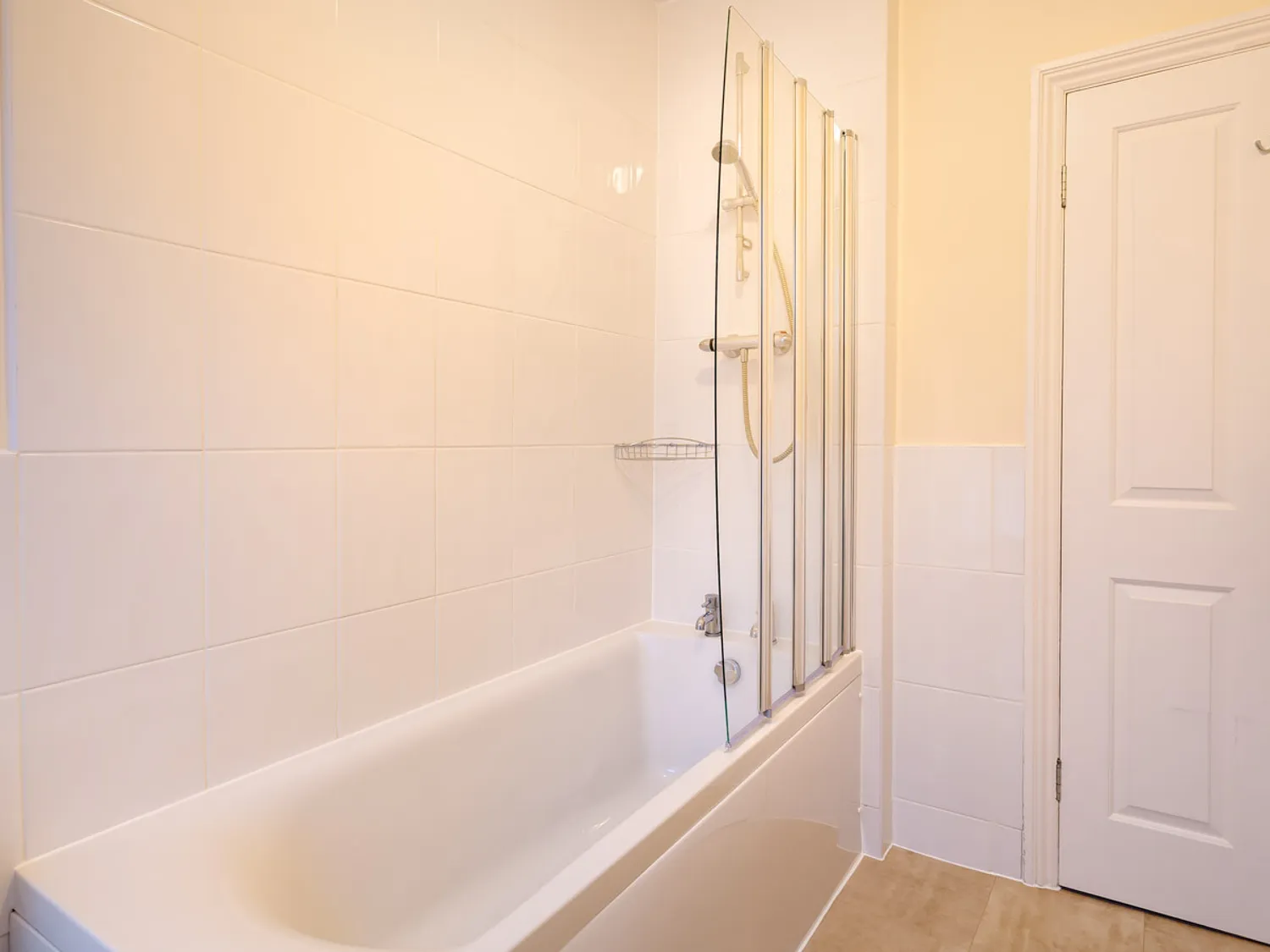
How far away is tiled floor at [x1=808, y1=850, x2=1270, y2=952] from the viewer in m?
1.71

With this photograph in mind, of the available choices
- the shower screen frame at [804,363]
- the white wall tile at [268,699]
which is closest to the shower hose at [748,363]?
the shower screen frame at [804,363]

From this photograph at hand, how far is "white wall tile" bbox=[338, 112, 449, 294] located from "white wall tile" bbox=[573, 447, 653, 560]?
72 cm

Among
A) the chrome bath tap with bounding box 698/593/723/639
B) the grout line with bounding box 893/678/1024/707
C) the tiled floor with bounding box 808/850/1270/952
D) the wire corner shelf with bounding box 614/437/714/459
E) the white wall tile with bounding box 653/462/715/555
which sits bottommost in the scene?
the tiled floor with bounding box 808/850/1270/952

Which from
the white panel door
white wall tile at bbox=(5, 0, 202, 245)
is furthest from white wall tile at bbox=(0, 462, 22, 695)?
the white panel door

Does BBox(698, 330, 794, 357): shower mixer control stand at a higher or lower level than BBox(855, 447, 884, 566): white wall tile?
higher

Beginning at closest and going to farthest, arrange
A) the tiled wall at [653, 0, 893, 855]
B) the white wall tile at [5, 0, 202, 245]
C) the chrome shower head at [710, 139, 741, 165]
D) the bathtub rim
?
the bathtub rim, the white wall tile at [5, 0, 202, 245], the chrome shower head at [710, 139, 741, 165], the tiled wall at [653, 0, 893, 855]

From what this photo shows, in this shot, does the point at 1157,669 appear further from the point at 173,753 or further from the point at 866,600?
the point at 173,753

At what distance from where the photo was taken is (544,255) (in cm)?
191

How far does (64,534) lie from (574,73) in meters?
1.66

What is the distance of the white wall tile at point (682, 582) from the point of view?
7.60 feet

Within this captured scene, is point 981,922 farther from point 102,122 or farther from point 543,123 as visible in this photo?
point 102,122

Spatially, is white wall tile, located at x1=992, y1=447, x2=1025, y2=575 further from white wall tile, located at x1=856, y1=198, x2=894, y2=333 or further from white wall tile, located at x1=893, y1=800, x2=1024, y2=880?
white wall tile, located at x1=893, y1=800, x2=1024, y2=880

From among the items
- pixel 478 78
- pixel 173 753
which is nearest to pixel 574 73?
pixel 478 78

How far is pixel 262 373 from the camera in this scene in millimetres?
1279
